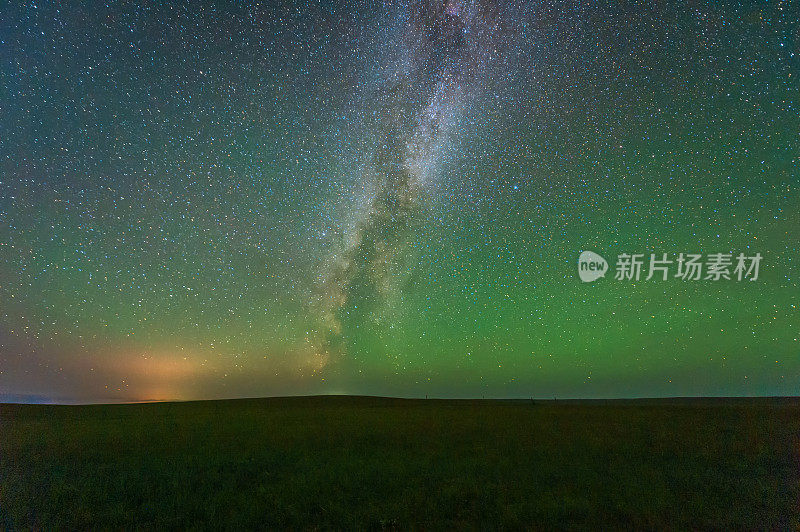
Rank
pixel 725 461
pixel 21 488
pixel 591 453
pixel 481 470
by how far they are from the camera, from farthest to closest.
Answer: pixel 591 453
pixel 725 461
pixel 481 470
pixel 21 488

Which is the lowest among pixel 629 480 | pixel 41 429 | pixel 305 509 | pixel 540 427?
pixel 41 429

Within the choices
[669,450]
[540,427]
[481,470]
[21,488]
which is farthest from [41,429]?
[669,450]

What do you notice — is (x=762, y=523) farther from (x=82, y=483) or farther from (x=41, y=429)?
(x=41, y=429)

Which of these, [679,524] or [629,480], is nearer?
[679,524]

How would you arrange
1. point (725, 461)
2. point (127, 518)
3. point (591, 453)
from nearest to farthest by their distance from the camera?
point (127, 518) → point (725, 461) → point (591, 453)

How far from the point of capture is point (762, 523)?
7797 mm

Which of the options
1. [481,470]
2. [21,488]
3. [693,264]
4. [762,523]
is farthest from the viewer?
[693,264]

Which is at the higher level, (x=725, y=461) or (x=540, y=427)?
(x=725, y=461)

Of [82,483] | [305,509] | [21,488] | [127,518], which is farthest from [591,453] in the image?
[21,488]

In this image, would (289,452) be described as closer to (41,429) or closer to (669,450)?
(669,450)

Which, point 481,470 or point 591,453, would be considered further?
point 591,453

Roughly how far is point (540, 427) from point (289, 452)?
14005 millimetres

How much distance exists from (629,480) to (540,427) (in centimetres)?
1244

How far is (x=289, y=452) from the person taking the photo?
1487 cm
